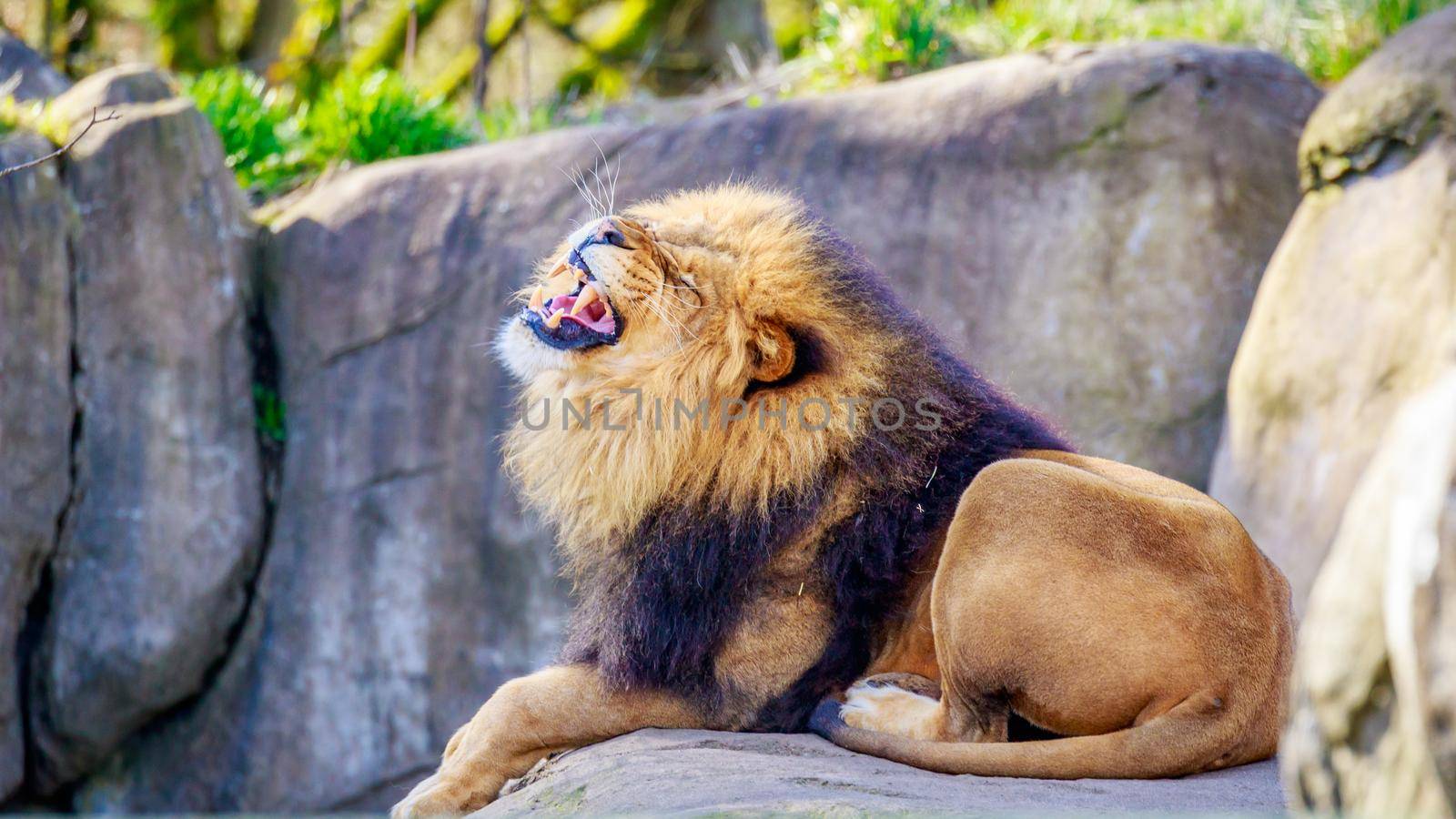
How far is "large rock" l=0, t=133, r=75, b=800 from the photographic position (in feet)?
19.5

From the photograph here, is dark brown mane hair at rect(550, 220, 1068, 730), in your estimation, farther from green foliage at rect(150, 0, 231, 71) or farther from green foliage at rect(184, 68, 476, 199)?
green foliage at rect(150, 0, 231, 71)

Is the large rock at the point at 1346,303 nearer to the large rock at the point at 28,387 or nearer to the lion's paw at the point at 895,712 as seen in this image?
the lion's paw at the point at 895,712

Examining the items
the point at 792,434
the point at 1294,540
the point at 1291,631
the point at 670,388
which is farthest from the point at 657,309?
the point at 1294,540

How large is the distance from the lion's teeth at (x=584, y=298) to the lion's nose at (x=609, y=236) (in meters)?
0.11

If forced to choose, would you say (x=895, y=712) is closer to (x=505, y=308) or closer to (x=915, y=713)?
(x=915, y=713)

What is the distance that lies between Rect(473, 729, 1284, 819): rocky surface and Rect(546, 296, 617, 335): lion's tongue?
1.06 m

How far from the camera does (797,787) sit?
2.61 meters

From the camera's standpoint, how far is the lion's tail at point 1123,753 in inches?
111

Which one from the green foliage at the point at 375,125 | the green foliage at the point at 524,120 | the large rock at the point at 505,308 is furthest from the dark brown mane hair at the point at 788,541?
the green foliage at the point at 524,120

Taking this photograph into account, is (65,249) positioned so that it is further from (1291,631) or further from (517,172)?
(1291,631)

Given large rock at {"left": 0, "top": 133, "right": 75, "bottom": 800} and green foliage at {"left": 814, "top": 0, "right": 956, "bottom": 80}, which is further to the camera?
green foliage at {"left": 814, "top": 0, "right": 956, "bottom": 80}

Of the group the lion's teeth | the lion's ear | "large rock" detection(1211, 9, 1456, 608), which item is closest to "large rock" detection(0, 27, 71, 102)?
the lion's teeth

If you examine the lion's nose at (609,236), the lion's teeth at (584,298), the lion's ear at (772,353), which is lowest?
the lion's ear at (772,353)

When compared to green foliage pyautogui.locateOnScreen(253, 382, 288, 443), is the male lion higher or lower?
higher
